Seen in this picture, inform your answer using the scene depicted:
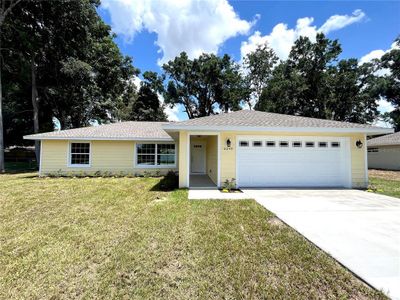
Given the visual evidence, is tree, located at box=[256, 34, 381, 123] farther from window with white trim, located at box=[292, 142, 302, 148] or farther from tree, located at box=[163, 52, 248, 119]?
window with white trim, located at box=[292, 142, 302, 148]

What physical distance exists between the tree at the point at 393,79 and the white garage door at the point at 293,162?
28.5m

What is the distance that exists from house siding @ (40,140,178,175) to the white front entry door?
260 cm

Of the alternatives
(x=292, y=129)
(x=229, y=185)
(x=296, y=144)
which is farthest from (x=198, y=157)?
(x=292, y=129)

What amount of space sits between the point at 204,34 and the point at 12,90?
21.1m

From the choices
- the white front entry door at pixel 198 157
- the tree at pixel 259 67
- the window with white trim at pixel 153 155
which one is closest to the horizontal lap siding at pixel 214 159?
the window with white trim at pixel 153 155

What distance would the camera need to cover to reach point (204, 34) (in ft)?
58.7

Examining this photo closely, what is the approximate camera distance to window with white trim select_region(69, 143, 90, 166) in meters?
12.9

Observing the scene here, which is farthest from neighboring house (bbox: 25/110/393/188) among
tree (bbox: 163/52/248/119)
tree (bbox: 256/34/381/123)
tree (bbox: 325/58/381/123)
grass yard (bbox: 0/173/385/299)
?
tree (bbox: 325/58/381/123)

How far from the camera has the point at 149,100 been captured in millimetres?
34688

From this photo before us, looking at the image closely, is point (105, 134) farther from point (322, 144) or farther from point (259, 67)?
point (259, 67)

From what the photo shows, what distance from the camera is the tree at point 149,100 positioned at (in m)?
33.4

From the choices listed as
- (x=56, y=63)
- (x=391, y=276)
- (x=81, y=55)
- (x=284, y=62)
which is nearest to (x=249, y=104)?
(x=284, y=62)

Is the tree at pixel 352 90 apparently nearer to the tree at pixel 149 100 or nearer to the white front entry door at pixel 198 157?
the white front entry door at pixel 198 157

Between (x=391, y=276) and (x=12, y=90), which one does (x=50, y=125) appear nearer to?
(x=12, y=90)
